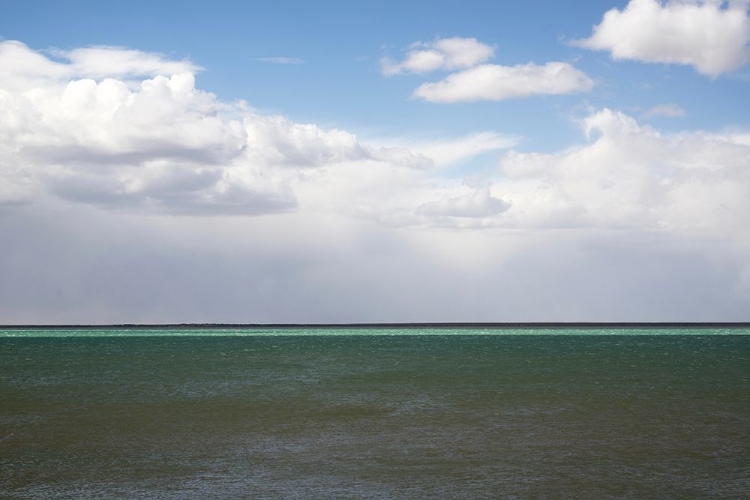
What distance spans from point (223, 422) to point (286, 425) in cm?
236

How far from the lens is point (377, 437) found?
21.9 meters

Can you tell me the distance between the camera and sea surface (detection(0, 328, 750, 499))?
53.5 feet

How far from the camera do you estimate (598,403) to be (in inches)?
1152

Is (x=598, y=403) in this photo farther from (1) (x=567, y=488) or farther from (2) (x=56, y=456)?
(2) (x=56, y=456)

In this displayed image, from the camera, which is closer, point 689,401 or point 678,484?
point 678,484

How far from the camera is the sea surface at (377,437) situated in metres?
16.3

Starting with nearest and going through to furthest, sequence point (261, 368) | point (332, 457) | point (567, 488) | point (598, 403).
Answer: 1. point (567, 488)
2. point (332, 457)
3. point (598, 403)
4. point (261, 368)

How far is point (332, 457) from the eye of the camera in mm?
19188

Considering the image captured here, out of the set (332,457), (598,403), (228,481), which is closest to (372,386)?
(598,403)

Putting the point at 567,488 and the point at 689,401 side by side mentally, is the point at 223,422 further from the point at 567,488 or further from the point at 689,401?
the point at 689,401

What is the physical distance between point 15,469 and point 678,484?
1601cm

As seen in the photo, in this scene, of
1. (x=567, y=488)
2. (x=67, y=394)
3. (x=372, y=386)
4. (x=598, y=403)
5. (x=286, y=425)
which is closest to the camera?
(x=567, y=488)

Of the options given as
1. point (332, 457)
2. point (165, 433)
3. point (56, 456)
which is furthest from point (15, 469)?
point (332, 457)

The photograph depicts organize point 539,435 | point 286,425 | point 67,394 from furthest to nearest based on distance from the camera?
point 67,394, point 286,425, point 539,435
